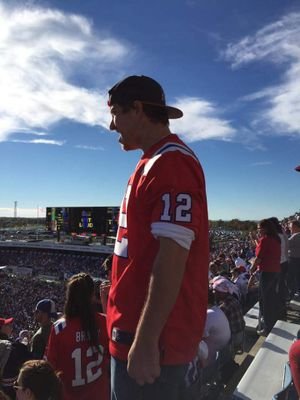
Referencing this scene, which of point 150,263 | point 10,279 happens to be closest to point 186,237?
point 150,263

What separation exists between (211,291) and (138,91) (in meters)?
3.39

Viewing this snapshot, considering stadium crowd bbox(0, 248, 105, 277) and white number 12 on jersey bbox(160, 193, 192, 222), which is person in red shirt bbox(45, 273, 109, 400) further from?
stadium crowd bbox(0, 248, 105, 277)

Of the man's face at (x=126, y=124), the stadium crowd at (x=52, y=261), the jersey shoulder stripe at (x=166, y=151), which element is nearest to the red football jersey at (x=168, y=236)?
the jersey shoulder stripe at (x=166, y=151)

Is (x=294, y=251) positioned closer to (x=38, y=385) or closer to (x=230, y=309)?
(x=230, y=309)

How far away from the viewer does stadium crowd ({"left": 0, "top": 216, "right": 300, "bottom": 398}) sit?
4.16 meters

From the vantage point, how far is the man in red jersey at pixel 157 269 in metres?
1.37

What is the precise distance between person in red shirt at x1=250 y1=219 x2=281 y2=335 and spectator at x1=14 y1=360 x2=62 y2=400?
366 cm

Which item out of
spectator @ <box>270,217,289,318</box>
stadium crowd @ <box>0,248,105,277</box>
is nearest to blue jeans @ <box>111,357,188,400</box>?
spectator @ <box>270,217,289,318</box>

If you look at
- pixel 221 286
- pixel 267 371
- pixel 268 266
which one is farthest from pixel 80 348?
pixel 268 266

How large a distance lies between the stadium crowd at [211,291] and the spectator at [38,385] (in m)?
0.88

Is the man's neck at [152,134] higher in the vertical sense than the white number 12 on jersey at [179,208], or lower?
higher

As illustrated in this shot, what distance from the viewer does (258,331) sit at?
5.95 m

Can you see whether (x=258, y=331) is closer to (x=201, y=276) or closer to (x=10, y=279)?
(x=201, y=276)

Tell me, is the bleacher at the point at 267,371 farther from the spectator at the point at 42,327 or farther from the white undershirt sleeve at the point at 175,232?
the white undershirt sleeve at the point at 175,232
